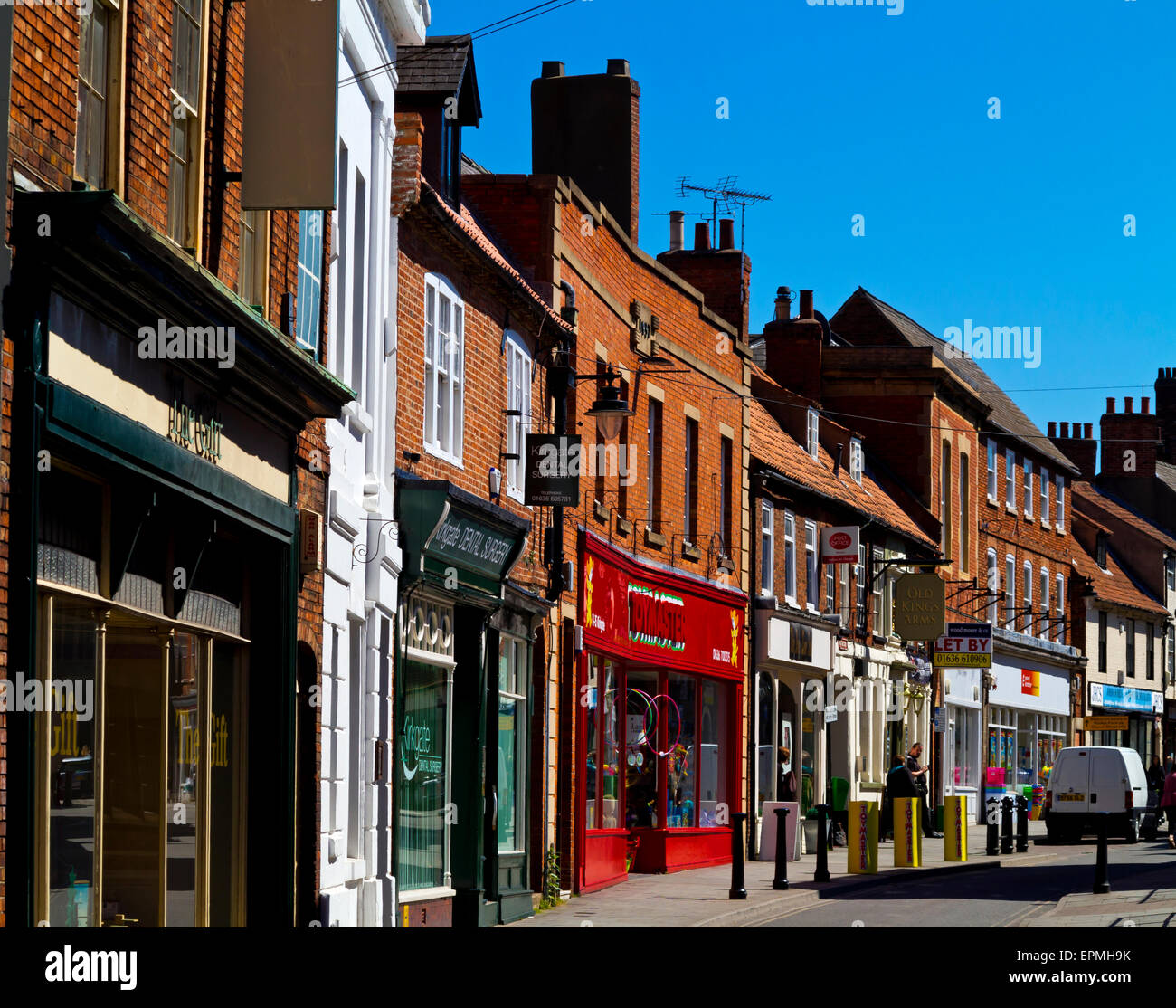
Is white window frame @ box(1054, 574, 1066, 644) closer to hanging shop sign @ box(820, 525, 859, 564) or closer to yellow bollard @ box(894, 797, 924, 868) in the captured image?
hanging shop sign @ box(820, 525, 859, 564)

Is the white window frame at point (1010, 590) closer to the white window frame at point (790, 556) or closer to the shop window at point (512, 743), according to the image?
the white window frame at point (790, 556)

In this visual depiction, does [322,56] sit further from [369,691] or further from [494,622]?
[494,622]

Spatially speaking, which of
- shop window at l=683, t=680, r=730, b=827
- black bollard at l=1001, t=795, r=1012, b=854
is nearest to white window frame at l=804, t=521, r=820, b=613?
shop window at l=683, t=680, r=730, b=827

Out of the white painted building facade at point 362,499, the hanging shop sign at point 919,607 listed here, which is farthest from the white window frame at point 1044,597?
the white painted building facade at point 362,499

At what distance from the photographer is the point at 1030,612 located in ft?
170

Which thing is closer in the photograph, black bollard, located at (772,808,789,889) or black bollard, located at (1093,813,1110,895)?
black bollard, located at (1093,813,1110,895)

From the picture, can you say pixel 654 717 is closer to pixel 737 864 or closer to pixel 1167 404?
pixel 737 864

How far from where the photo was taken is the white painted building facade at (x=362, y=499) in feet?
49.6

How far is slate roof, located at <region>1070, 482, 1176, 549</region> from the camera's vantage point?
67.1 m

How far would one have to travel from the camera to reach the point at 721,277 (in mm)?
33188

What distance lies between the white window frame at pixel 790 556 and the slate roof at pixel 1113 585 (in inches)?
1013

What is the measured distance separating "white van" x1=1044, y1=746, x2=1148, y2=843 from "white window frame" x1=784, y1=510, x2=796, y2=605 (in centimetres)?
716
